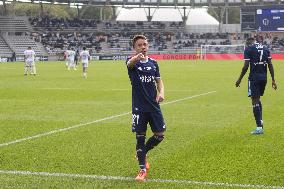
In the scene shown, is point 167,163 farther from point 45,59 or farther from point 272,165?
point 45,59

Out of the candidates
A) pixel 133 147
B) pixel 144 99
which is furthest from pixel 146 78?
pixel 133 147

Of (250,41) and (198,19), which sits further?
(198,19)

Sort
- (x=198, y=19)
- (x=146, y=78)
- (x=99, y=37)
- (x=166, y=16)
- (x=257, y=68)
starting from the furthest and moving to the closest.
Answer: (x=198, y=19) → (x=166, y=16) → (x=99, y=37) → (x=257, y=68) → (x=146, y=78)

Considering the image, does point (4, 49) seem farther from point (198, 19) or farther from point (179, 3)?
point (198, 19)

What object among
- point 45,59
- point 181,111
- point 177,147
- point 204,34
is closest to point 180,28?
point 204,34

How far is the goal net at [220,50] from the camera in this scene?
7994cm

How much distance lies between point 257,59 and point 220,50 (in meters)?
70.6

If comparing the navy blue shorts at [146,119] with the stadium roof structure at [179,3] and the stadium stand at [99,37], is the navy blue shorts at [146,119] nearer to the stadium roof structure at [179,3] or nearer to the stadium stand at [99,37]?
the stadium stand at [99,37]

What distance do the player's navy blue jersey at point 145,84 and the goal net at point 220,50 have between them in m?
72.3

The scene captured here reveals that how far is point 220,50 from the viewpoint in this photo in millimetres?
81312

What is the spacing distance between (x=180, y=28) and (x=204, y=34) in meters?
5.87

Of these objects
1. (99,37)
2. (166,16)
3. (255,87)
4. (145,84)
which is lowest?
(99,37)

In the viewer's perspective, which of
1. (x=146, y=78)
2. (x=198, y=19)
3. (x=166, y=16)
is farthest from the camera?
(x=198, y=19)

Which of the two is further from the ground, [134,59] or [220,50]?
[134,59]
